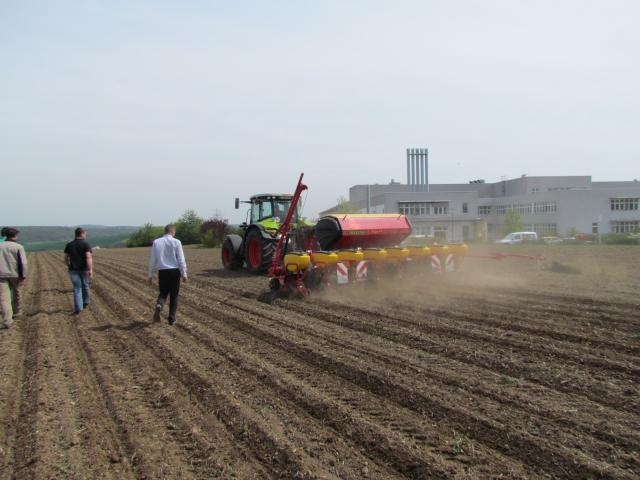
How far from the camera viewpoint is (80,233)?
934 centimetres

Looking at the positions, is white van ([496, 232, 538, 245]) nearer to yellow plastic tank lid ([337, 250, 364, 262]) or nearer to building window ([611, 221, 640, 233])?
building window ([611, 221, 640, 233])

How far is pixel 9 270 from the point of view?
321 inches

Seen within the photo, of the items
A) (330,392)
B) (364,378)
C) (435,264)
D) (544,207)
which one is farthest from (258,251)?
(544,207)

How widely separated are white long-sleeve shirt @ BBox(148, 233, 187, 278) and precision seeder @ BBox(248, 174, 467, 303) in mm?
2234

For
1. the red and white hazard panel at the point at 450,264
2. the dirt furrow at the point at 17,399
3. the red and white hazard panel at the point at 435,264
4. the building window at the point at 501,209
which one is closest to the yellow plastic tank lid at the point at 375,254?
the red and white hazard panel at the point at 435,264

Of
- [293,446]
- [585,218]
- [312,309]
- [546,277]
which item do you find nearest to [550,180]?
[585,218]

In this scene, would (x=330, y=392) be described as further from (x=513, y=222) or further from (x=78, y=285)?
(x=513, y=222)

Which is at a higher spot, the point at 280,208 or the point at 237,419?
the point at 280,208

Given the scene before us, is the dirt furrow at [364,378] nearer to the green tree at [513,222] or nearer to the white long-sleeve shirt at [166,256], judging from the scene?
the white long-sleeve shirt at [166,256]

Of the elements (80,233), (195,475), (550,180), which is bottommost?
(195,475)

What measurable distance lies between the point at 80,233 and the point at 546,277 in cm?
1041

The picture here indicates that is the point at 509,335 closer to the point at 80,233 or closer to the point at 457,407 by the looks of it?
the point at 457,407

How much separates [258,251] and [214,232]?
3024cm

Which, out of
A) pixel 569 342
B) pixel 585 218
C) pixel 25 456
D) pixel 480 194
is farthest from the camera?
pixel 480 194
